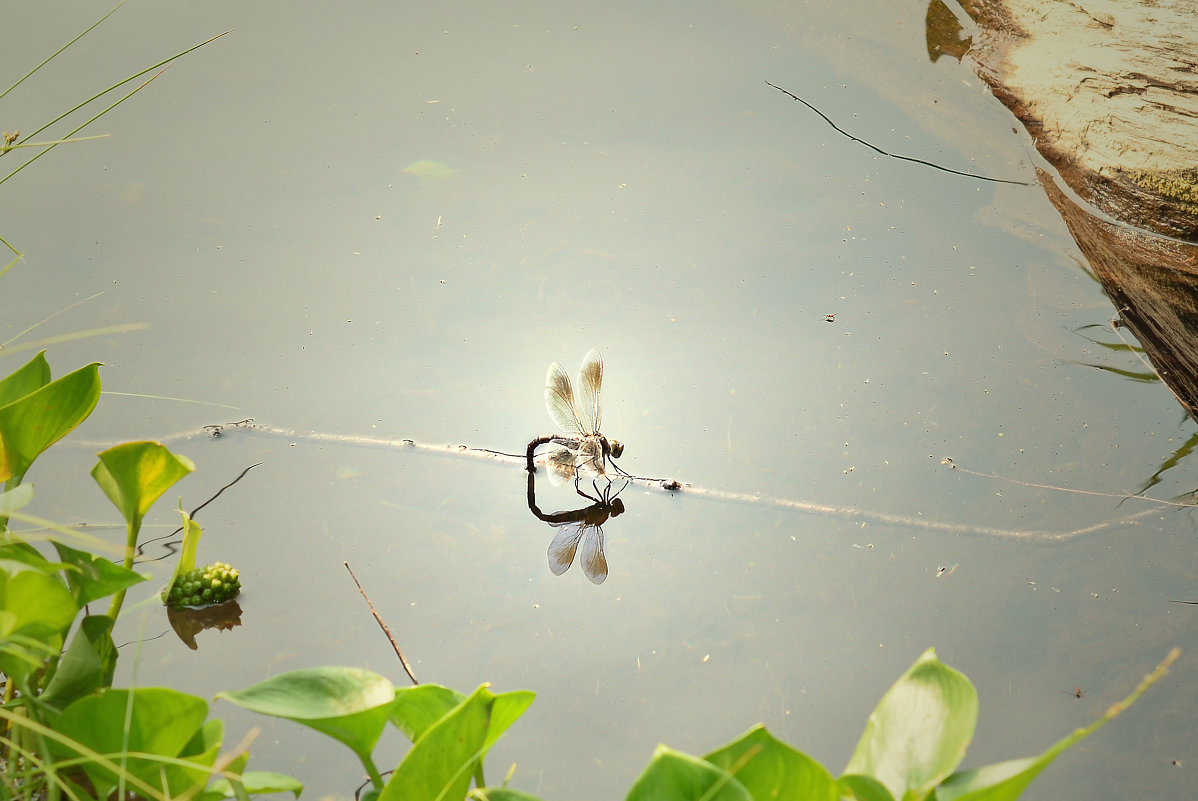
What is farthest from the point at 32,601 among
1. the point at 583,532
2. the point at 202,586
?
the point at 583,532

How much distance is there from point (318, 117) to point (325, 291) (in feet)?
1.72

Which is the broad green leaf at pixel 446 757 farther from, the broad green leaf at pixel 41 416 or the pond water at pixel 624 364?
the broad green leaf at pixel 41 416

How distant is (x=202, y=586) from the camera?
44.4 inches

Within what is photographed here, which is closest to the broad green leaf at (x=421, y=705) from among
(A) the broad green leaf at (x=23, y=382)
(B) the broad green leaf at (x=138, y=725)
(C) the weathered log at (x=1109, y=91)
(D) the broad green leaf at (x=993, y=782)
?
(B) the broad green leaf at (x=138, y=725)

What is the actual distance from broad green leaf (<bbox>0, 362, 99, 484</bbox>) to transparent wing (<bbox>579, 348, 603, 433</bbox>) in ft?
2.09

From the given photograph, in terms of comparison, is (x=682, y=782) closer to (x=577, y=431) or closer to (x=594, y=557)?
(x=594, y=557)

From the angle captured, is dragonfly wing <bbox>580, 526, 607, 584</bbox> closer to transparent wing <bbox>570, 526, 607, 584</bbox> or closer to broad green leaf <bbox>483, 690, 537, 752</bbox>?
transparent wing <bbox>570, 526, 607, 584</bbox>

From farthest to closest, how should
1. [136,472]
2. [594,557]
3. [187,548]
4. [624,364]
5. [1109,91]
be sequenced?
[1109,91], [624,364], [594,557], [187,548], [136,472]

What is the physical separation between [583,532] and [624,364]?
0.32 meters

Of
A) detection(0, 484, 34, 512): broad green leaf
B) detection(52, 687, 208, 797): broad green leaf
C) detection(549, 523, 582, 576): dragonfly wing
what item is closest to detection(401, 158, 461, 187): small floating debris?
detection(549, 523, 582, 576): dragonfly wing

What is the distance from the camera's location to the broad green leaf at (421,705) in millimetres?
753

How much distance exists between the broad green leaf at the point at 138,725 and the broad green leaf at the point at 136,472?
8.6 inches

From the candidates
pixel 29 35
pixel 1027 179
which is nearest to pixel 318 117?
pixel 29 35

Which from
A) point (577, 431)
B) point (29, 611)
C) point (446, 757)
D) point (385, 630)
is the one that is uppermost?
point (29, 611)
